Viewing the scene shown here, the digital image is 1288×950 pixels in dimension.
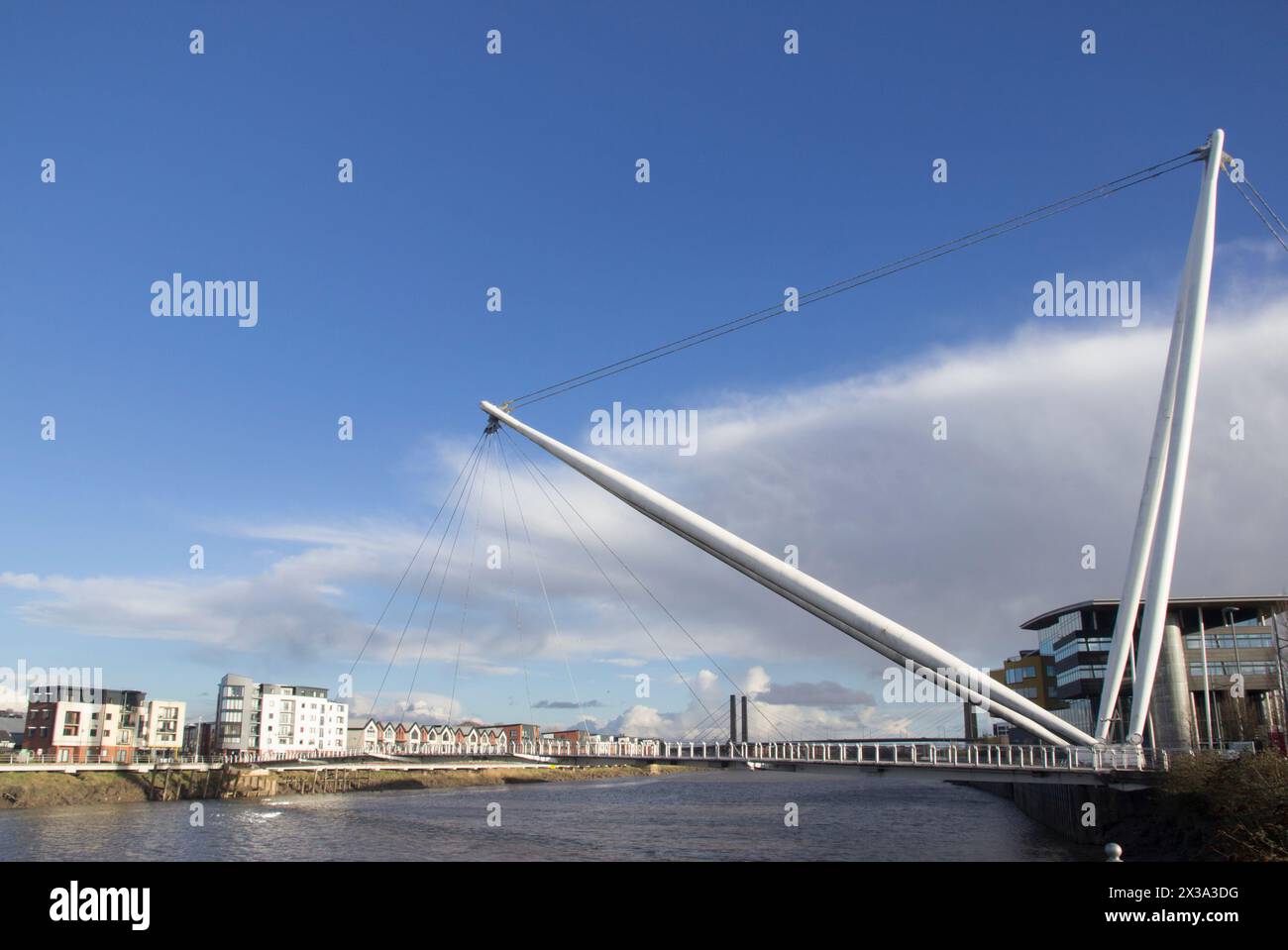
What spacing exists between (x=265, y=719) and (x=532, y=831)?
78065 millimetres

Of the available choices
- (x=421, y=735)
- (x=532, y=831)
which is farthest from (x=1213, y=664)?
(x=421, y=735)

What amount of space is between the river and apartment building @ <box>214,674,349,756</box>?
3893cm

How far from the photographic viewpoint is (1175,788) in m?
31.7

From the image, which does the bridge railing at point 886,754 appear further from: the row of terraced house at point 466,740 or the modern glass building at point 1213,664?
the modern glass building at point 1213,664

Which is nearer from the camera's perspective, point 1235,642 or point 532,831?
point 532,831

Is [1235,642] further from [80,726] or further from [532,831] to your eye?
[80,726]

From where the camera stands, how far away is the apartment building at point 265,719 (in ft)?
361

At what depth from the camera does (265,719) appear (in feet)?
371

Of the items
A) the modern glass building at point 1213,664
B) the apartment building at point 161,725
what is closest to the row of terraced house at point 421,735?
the apartment building at point 161,725

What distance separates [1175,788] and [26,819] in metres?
58.3

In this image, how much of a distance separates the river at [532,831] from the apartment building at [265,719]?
38.9 metres

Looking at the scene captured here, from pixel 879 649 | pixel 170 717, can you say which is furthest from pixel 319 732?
pixel 879 649
